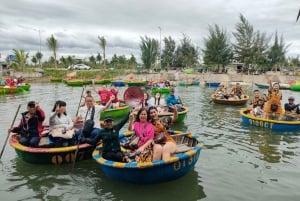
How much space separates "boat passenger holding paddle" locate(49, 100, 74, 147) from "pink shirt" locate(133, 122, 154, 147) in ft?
5.97

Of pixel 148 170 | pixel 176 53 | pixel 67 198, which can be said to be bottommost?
pixel 67 198

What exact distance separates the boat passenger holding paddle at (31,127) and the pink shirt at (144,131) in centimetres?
251

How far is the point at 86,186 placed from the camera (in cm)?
661

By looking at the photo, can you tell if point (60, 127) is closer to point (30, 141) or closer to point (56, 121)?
point (56, 121)

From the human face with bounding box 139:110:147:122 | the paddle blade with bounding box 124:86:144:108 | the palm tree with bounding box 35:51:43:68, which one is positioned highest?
the palm tree with bounding box 35:51:43:68

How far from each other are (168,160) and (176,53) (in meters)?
60.4

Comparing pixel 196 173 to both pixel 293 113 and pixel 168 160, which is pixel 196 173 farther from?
pixel 293 113

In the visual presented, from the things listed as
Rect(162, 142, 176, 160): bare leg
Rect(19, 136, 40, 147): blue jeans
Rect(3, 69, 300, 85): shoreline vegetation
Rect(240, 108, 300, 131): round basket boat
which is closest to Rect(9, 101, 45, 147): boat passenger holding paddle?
Rect(19, 136, 40, 147): blue jeans

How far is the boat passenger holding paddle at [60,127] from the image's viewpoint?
300 inches

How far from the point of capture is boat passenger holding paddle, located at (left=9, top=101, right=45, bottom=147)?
24.9ft

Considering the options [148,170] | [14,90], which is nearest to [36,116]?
[148,170]

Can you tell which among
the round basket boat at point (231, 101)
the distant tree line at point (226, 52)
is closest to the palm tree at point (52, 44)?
the distant tree line at point (226, 52)

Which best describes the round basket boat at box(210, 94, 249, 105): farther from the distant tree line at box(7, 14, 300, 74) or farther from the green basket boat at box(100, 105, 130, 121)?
the distant tree line at box(7, 14, 300, 74)

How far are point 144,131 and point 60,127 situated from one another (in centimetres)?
234
